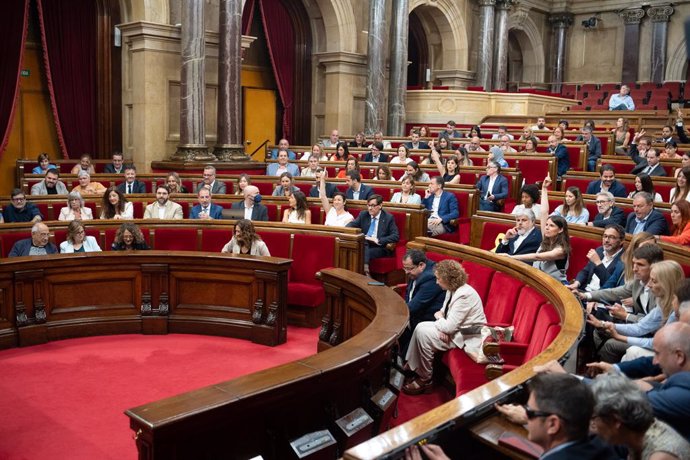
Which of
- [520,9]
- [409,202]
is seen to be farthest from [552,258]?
[520,9]

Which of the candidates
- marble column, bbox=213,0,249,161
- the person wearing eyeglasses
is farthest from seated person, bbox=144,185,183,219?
the person wearing eyeglasses

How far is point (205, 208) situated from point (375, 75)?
7.38 m

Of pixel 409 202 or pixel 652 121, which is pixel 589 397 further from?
pixel 652 121

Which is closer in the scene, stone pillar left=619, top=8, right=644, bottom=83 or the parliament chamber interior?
the parliament chamber interior

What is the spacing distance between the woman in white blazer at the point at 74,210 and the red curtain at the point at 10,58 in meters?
4.36

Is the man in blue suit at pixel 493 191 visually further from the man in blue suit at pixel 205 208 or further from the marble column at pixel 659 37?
the marble column at pixel 659 37

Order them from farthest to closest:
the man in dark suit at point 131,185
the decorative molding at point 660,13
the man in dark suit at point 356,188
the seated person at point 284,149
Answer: the decorative molding at point 660,13
the seated person at point 284,149
the man in dark suit at point 131,185
the man in dark suit at point 356,188

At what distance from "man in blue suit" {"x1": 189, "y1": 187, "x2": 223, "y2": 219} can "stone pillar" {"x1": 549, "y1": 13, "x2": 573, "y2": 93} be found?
17193 mm

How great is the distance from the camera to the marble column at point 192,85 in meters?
10.2

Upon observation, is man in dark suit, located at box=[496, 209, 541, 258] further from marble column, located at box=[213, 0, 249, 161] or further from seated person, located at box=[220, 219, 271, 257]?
marble column, located at box=[213, 0, 249, 161]

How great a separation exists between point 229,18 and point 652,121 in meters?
8.17

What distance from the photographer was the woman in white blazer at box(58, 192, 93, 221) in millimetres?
6605

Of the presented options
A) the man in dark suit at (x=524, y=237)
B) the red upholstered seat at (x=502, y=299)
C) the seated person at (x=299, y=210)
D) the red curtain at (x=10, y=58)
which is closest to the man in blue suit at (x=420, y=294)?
the red upholstered seat at (x=502, y=299)

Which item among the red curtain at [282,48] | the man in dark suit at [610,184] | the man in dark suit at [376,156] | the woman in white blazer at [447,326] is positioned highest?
the red curtain at [282,48]
